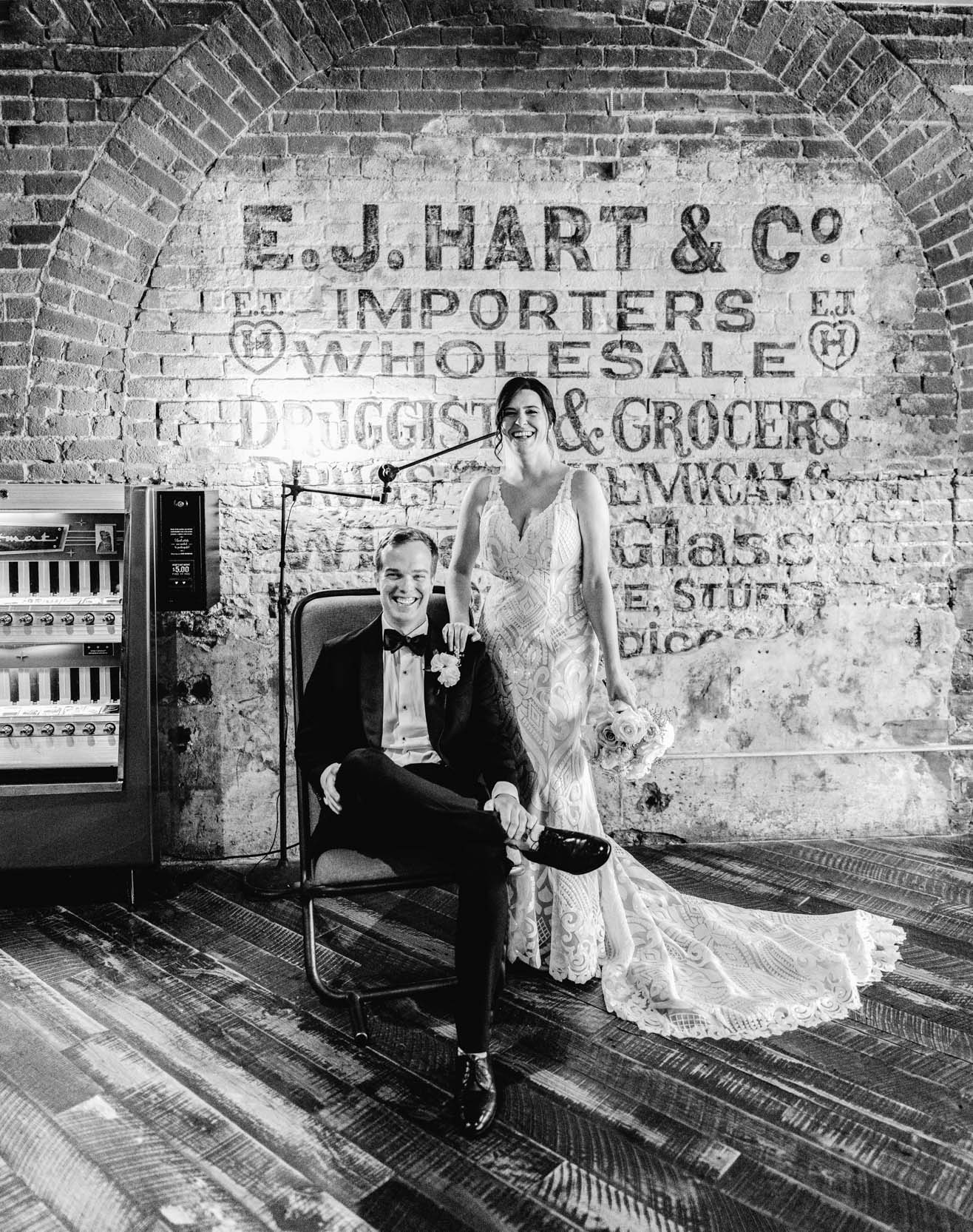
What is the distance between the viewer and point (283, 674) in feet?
11.3

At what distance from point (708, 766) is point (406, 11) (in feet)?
10.8

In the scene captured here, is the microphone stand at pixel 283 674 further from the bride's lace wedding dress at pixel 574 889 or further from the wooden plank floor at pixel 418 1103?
the bride's lace wedding dress at pixel 574 889

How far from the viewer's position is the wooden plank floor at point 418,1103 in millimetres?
1723

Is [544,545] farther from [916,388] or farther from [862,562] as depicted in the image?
[916,388]

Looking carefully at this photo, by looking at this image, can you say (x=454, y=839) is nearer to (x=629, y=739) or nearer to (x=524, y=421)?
(x=629, y=739)

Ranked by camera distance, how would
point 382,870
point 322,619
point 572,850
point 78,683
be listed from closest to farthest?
point 572,850, point 382,870, point 322,619, point 78,683

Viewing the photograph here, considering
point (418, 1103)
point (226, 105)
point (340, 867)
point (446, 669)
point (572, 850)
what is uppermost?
point (226, 105)

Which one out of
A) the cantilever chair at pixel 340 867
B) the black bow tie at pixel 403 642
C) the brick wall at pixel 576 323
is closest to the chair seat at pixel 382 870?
the cantilever chair at pixel 340 867

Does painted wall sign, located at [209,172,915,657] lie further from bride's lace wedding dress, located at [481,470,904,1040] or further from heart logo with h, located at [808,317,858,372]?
bride's lace wedding dress, located at [481,470,904,1040]

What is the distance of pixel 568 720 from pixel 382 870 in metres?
0.70

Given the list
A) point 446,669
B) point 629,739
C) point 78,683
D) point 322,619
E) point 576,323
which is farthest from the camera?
point 576,323

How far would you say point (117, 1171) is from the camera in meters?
1.82

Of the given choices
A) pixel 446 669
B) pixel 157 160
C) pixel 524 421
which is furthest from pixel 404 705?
pixel 157 160

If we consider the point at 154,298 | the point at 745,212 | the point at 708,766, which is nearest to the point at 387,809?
the point at 708,766
